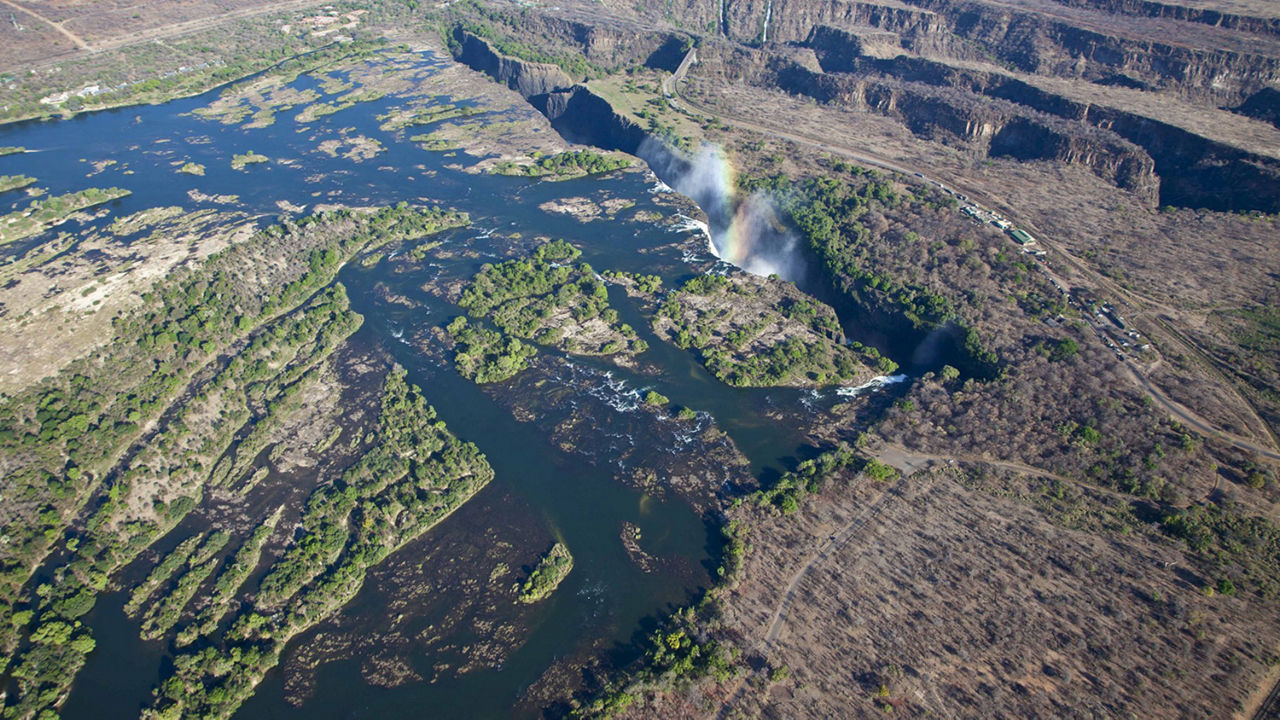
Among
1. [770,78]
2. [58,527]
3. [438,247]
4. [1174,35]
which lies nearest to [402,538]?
[58,527]

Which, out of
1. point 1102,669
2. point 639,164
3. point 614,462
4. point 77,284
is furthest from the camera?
point 639,164

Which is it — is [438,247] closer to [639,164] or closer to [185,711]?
[639,164]

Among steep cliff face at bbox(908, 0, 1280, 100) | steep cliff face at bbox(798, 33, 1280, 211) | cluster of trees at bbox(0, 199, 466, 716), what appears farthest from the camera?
steep cliff face at bbox(908, 0, 1280, 100)

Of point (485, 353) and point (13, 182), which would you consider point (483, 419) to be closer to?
point (485, 353)


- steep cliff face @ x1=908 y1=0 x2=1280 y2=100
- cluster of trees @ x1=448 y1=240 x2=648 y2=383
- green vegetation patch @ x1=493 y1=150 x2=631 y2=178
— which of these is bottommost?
cluster of trees @ x1=448 y1=240 x2=648 y2=383

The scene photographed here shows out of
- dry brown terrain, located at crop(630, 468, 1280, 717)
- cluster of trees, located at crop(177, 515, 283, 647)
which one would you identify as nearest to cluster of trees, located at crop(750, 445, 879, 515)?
dry brown terrain, located at crop(630, 468, 1280, 717)

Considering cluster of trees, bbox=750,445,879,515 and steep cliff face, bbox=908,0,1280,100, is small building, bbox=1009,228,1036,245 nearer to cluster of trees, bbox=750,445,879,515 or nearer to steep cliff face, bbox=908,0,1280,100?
cluster of trees, bbox=750,445,879,515

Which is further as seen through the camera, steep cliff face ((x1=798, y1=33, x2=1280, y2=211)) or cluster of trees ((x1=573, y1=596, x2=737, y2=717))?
steep cliff face ((x1=798, y1=33, x2=1280, y2=211))
